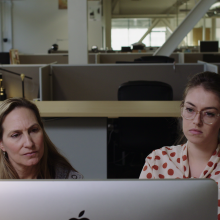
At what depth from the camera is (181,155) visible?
3.43ft

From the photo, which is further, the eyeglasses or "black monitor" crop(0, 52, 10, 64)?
"black monitor" crop(0, 52, 10, 64)

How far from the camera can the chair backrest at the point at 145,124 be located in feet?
8.09

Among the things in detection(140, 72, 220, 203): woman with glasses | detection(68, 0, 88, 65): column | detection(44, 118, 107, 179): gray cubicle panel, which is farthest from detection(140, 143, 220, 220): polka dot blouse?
detection(68, 0, 88, 65): column

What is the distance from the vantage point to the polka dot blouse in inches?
38.8

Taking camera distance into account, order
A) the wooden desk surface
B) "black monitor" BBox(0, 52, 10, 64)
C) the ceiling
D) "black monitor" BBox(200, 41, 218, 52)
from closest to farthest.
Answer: the wooden desk surface
"black monitor" BBox(0, 52, 10, 64)
"black monitor" BBox(200, 41, 218, 52)
the ceiling

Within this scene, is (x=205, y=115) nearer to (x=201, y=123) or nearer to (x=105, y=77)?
(x=201, y=123)

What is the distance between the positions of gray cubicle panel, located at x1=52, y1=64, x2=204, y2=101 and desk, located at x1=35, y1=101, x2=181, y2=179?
1.06 m

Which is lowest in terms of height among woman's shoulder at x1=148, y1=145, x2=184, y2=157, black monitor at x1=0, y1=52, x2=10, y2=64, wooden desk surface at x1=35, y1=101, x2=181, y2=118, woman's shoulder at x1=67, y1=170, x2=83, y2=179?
woman's shoulder at x1=67, y1=170, x2=83, y2=179

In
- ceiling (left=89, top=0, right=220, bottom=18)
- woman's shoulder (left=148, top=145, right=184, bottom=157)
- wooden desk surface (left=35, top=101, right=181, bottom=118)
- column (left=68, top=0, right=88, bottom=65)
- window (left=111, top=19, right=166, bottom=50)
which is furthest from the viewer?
window (left=111, top=19, right=166, bottom=50)

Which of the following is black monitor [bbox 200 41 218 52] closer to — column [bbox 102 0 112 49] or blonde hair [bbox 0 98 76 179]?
column [bbox 102 0 112 49]

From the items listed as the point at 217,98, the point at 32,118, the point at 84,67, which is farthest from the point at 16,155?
the point at 84,67

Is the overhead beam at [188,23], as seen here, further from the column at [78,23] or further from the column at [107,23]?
the column at [107,23]

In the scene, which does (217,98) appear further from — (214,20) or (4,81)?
(214,20)

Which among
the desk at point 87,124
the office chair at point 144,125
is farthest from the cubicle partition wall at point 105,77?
the desk at point 87,124
